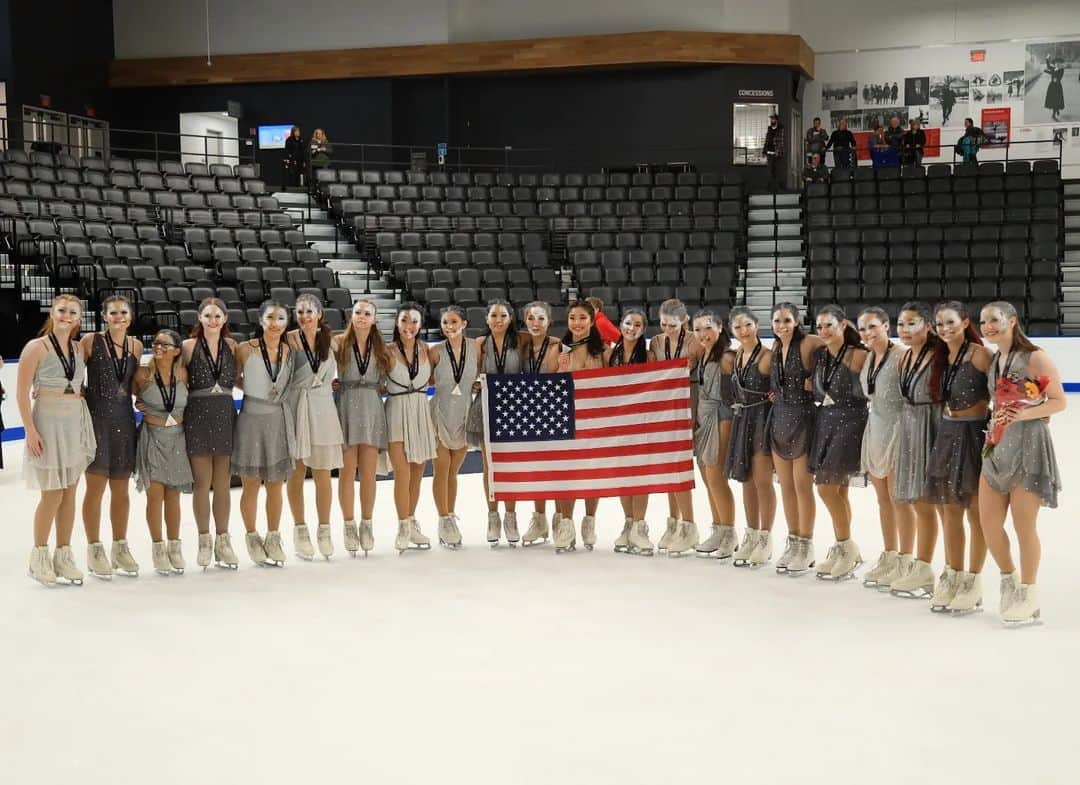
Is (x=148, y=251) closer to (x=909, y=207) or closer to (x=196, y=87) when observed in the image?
(x=196, y=87)

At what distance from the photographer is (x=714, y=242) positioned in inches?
723

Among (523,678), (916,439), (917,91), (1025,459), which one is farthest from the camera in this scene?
(917,91)

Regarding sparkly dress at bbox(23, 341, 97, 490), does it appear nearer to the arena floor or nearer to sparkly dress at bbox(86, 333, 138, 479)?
sparkly dress at bbox(86, 333, 138, 479)

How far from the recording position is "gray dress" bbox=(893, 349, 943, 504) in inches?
222

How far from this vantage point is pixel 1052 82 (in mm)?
22891

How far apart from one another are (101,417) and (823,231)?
14.4 metres

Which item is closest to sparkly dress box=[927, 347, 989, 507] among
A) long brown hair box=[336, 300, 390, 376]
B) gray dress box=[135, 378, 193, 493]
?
long brown hair box=[336, 300, 390, 376]

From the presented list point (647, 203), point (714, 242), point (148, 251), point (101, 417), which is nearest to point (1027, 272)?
point (714, 242)

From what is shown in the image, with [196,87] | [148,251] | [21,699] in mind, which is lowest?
[21,699]

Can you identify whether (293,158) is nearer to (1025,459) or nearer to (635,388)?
(635,388)

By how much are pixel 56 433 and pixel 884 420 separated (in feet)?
14.2

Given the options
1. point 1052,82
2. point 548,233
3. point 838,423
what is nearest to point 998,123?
point 1052,82

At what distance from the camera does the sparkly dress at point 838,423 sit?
239 inches

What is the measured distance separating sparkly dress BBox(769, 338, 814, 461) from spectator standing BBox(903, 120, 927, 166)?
627 inches
